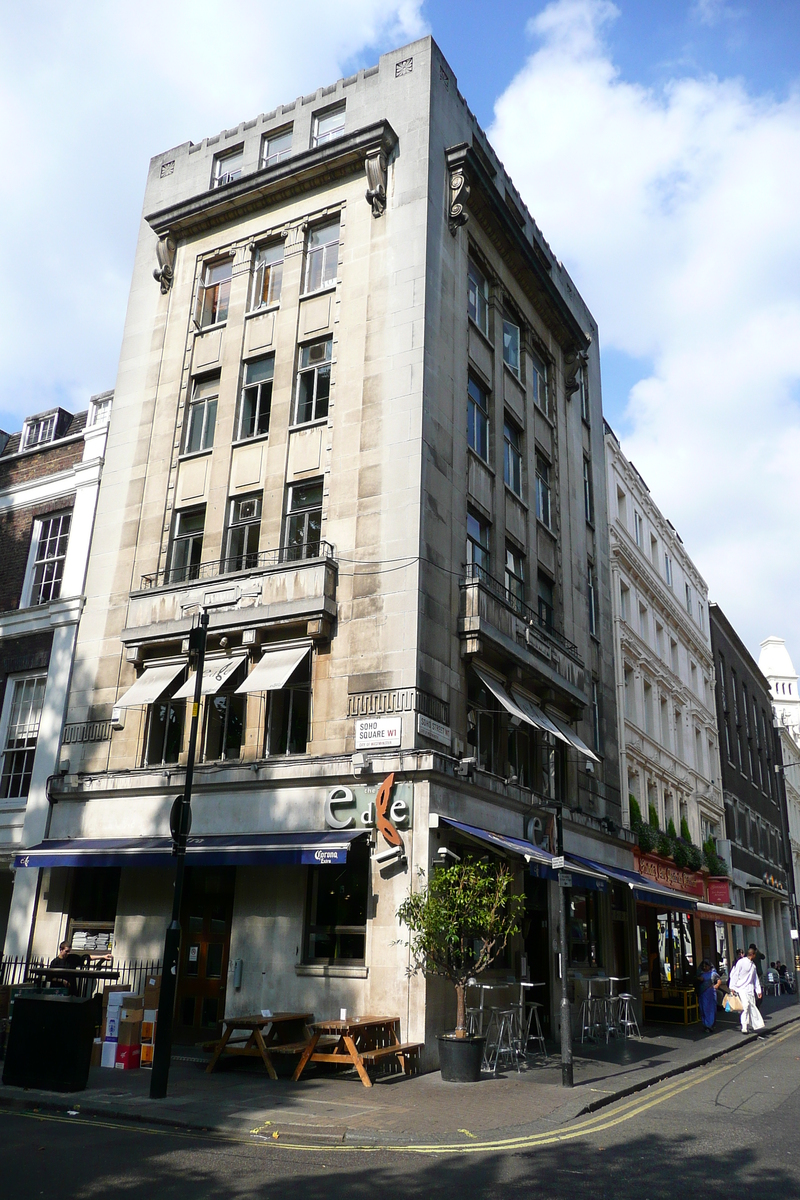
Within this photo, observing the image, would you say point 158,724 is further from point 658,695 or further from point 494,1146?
point 658,695

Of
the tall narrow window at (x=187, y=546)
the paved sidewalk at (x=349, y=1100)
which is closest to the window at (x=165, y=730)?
the tall narrow window at (x=187, y=546)

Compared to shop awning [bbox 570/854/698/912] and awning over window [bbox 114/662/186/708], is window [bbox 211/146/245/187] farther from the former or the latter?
shop awning [bbox 570/854/698/912]

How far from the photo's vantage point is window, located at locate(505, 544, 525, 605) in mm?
23500

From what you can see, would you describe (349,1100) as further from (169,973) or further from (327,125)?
(327,125)

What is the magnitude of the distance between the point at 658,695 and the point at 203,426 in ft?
70.9

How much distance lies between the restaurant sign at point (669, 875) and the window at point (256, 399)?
58.3ft

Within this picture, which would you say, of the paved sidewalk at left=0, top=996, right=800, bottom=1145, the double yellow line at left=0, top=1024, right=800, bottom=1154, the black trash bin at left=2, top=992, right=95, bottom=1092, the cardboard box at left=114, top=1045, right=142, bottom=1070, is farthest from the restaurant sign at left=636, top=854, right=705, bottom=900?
the black trash bin at left=2, top=992, right=95, bottom=1092

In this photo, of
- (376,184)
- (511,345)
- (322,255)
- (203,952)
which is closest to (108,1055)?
(203,952)

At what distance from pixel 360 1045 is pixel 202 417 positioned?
593 inches

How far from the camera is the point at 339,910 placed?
690 inches

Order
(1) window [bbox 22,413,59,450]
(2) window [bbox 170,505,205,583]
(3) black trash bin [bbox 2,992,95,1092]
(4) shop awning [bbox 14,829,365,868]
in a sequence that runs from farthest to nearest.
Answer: (1) window [bbox 22,413,59,450] < (2) window [bbox 170,505,205,583] < (4) shop awning [bbox 14,829,365,868] < (3) black trash bin [bbox 2,992,95,1092]

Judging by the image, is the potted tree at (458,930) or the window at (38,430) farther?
the window at (38,430)

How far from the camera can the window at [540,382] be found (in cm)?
2795

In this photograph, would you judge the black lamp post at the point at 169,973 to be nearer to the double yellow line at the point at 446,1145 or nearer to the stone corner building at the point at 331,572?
the double yellow line at the point at 446,1145
